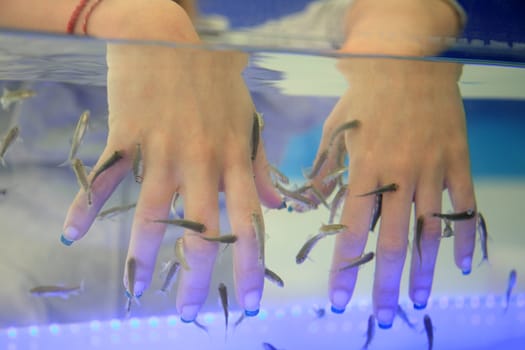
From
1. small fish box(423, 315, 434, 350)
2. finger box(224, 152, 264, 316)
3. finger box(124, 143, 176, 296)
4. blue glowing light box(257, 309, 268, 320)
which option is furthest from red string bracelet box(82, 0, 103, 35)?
small fish box(423, 315, 434, 350)

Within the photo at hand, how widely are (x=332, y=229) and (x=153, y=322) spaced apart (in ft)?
3.76

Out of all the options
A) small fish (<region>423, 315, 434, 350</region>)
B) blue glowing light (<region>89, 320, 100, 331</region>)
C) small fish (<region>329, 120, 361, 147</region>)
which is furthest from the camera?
blue glowing light (<region>89, 320, 100, 331</region>)

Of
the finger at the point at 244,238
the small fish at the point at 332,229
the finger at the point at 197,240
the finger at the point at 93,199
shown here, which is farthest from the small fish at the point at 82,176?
the small fish at the point at 332,229

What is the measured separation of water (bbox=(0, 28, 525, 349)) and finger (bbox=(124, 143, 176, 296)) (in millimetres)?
738

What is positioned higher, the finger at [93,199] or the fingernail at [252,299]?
the finger at [93,199]

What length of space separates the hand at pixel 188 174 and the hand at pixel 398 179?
A: 356 mm

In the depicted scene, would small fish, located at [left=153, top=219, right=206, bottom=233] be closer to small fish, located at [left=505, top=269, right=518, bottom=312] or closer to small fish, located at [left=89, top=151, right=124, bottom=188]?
small fish, located at [left=89, top=151, right=124, bottom=188]

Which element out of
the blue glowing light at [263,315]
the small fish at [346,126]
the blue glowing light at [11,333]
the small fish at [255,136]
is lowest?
the blue glowing light at [11,333]

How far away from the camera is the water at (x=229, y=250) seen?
7.41 ft

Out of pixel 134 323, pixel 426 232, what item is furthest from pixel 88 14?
pixel 426 232

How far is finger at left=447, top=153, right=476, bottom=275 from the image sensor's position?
5.67 ft

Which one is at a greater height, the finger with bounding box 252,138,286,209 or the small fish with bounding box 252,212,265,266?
the finger with bounding box 252,138,286,209

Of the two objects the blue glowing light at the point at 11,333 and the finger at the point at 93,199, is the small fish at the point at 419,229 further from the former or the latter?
the blue glowing light at the point at 11,333

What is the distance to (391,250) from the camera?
163 centimetres
